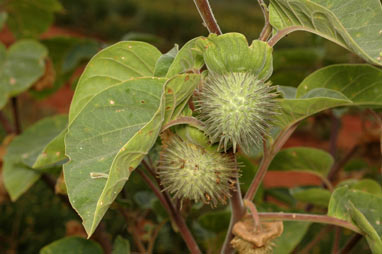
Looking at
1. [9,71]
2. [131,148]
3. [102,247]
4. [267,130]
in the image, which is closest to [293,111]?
[267,130]

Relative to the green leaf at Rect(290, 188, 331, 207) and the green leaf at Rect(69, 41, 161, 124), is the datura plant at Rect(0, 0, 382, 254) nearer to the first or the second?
the green leaf at Rect(69, 41, 161, 124)

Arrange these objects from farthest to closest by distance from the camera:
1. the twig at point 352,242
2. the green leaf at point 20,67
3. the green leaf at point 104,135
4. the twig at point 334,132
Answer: the twig at point 334,132
the green leaf at point 20,67
the twig at point 352,242
the green leaf at point 104,135

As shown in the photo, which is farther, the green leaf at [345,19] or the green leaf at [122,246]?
the green leaf at [122,246]

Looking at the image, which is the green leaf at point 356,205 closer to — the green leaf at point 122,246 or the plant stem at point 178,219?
the plant stem at point 178,219

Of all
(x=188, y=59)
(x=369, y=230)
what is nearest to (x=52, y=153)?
(x=188, y=59)

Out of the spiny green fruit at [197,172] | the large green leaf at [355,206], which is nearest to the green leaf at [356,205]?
the large green leaf at [355,206]

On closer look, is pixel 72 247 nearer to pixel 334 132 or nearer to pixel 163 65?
pixel 163 65

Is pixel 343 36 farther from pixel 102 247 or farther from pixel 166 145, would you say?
pixel 102 247

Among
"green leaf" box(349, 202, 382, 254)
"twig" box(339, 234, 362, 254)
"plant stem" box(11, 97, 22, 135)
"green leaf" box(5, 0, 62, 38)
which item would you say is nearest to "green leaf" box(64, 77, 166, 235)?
"green leaf" box(349, 202, 382, 254)
